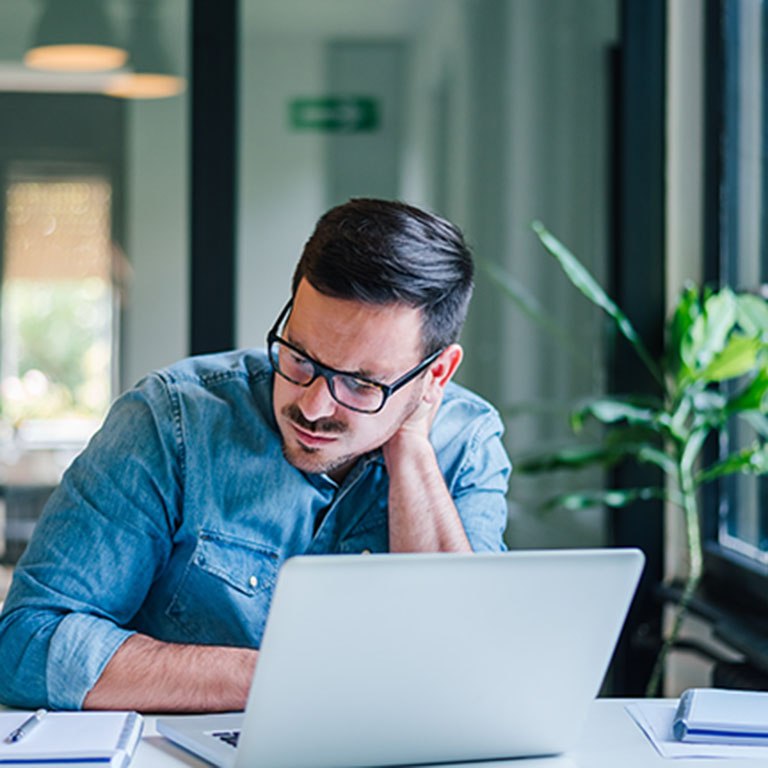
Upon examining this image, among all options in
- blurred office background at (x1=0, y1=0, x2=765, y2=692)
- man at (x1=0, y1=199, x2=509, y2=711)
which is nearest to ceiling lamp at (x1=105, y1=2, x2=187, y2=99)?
blurred office background at (x1=0, y1=0, x2=765, y2=692)

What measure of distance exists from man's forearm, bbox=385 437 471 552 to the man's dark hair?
172 mm

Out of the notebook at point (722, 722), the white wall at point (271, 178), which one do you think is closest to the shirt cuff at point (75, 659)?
the notebook at point (722, 722)

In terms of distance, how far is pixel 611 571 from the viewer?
37.7 inches

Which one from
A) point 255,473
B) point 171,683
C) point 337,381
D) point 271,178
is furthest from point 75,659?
point 271,178

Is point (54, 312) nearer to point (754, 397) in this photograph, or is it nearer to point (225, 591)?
point (225, 591)

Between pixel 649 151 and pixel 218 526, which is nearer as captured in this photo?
pixel 218 526

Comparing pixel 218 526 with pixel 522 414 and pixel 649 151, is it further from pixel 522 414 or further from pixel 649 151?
pixel 649 151

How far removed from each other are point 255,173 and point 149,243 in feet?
1.09

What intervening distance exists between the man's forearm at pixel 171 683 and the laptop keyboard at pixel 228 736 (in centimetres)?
10

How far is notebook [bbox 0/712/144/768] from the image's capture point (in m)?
0.98

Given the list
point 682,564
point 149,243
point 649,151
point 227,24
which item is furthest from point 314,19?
point 682,564

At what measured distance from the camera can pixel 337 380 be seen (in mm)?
1359

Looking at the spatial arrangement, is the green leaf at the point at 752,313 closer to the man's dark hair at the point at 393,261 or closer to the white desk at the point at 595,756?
the man's dark hair at the point at 393,261

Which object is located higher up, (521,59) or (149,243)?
(521,59)
